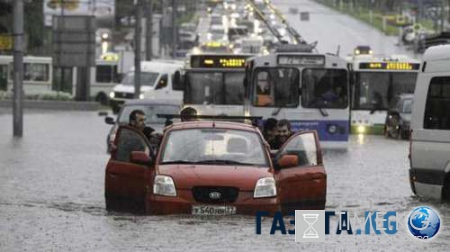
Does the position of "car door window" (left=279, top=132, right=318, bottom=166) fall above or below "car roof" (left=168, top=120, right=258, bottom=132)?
below

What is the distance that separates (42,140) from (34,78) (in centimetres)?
3817

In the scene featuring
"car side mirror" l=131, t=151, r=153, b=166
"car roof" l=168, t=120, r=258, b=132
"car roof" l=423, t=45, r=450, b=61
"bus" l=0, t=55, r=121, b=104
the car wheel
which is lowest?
"bus" l=0, t=55, r=121, b=104

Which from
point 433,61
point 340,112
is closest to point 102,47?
point 340,112

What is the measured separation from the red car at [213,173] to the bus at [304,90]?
17.0 meters

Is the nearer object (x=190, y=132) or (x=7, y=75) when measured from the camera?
(x=190, y=132)

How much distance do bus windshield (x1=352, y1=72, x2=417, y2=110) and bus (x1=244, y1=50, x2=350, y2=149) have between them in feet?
39.0

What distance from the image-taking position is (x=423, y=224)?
47.3ft

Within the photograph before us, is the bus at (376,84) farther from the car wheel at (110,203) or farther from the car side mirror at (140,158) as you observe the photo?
the car side mirror at (140,158)

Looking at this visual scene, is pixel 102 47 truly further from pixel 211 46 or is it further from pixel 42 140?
pixel 42 140

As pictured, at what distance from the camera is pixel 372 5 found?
14162 cm

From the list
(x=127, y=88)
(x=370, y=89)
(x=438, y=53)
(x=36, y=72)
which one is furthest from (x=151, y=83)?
(x=438, y=53)

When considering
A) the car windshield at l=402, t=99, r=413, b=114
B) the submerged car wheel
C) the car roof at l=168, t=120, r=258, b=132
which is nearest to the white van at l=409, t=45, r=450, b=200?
the car roof at l=168, t=120, r=258, b=132

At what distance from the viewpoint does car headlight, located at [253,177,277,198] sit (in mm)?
17578

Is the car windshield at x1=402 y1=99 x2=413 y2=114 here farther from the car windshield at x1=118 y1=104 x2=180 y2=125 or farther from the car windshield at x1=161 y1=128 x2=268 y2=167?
the car windshield at x1=161 y1=128 x2=268 y2=167
